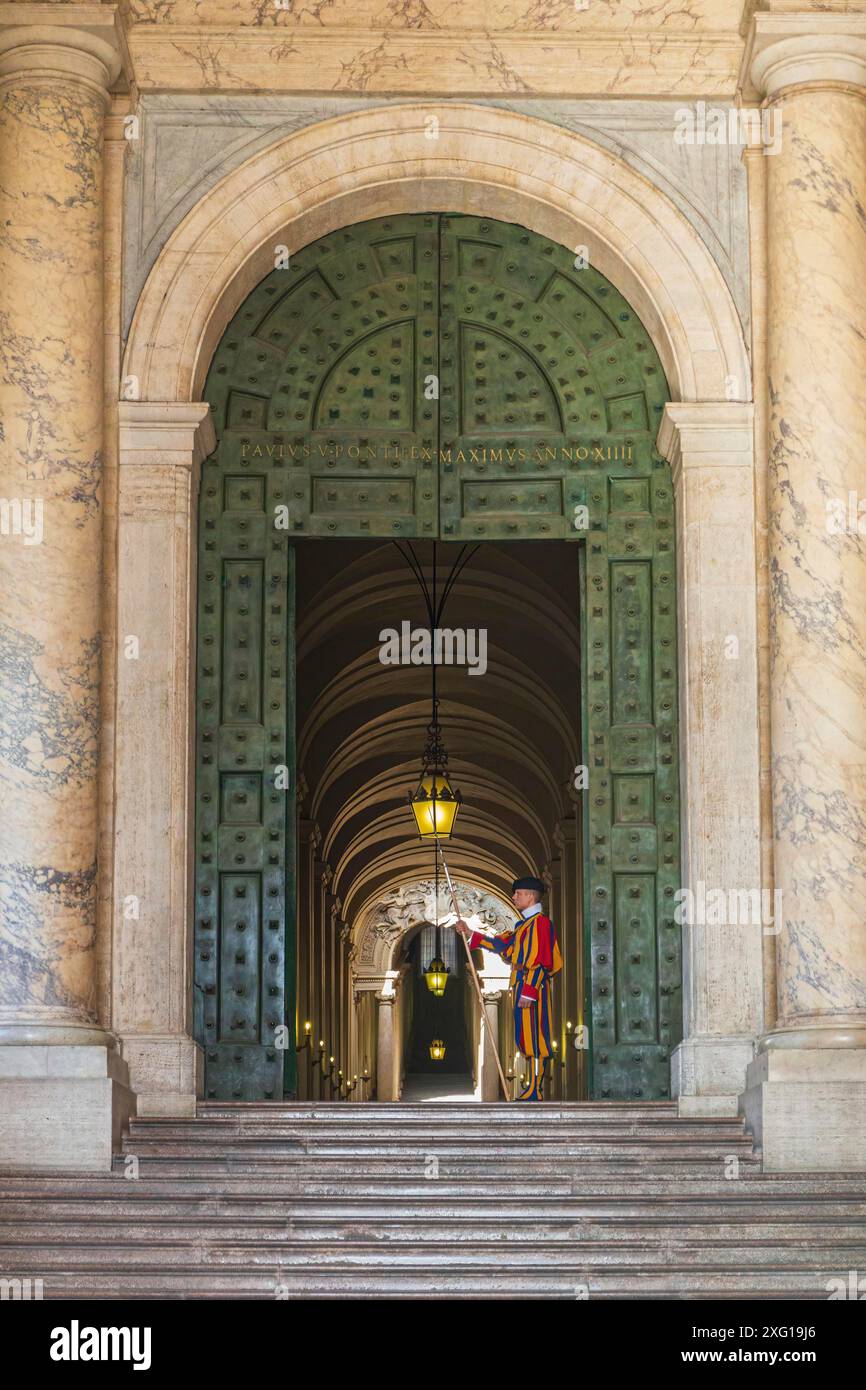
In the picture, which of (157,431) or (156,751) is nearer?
(156,751)

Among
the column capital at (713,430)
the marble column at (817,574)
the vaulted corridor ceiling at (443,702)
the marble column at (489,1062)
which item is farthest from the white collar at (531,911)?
the marble column at (489,1062)

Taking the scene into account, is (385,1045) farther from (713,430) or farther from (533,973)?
(713,430)

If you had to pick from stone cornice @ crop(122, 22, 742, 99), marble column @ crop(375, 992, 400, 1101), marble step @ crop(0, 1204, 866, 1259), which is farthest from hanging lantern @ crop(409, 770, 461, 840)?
marble column @ crop(375, 992, 400, 1101)

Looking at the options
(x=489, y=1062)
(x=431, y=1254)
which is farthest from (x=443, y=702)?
(x=489, y=1062)

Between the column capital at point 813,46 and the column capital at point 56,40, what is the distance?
3790mm

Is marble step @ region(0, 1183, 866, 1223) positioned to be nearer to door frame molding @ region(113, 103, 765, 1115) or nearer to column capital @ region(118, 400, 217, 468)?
door frame molding @ region(113, 103, 765, 1115)

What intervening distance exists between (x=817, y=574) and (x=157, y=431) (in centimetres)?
395

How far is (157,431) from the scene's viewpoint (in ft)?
43.7

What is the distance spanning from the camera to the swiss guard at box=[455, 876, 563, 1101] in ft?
47.6

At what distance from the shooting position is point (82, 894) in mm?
12180

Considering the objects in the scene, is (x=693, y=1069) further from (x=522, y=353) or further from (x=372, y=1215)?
(x=522, y=353)

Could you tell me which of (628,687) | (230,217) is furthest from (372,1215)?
(230,217)

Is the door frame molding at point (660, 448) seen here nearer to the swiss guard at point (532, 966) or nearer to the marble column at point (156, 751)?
the marble column at point (156, 751)

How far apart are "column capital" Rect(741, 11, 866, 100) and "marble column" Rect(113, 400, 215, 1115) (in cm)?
395
